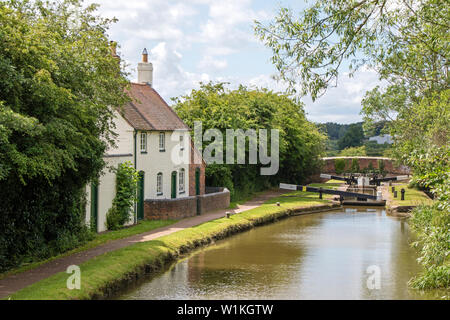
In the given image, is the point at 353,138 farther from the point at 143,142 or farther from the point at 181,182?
the point at 143,142

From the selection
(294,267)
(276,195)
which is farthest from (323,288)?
(276,195)

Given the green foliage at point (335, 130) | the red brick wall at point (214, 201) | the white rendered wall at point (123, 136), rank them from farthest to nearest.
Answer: the green foliage at point (335, 130), the red brick wall at point (214, 201), the white rendered wall at point (123, 136)

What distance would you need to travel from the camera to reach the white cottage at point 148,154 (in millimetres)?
21406

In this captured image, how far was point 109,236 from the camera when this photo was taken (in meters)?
20.1

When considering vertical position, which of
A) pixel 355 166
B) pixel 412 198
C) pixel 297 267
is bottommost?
pixel 297 267

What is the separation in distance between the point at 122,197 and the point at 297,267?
26.1 feet

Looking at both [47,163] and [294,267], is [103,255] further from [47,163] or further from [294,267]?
[294,267]

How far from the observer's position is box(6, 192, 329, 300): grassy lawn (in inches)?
487

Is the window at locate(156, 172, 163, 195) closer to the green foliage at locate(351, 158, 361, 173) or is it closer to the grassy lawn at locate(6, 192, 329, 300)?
the grassy lawn at locate(6, 192, 329, 300)

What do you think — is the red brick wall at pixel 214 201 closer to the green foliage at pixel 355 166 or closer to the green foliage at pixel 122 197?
the green foliage at pixel 122 197

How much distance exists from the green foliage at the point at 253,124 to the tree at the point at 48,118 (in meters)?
15.1

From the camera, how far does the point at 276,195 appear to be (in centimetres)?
3944

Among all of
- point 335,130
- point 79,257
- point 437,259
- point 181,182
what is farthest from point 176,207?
point 335,130

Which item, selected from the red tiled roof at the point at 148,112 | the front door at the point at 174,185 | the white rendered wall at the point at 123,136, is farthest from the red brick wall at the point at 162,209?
the red tiled roof at the point at 148,112
